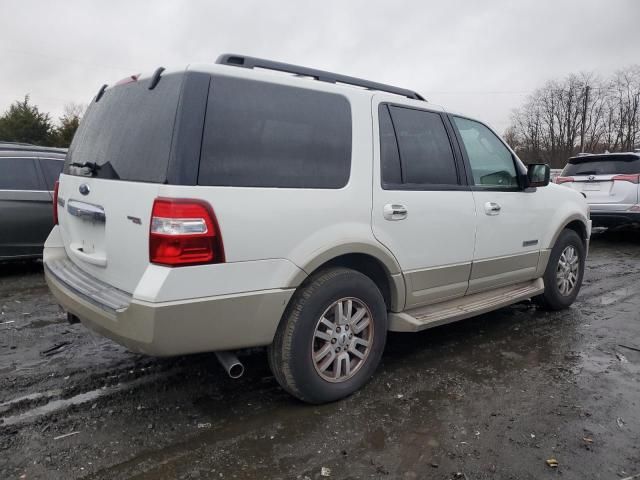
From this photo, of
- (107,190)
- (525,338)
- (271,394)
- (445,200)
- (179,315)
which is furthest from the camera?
(525,338)

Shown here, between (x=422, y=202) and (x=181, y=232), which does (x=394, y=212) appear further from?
(x=181, y=232)

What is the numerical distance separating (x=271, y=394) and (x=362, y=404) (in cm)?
59

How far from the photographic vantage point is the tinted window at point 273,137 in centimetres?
255

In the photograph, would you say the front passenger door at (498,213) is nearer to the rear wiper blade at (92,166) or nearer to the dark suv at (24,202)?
the rear wiper blade at (92,166)

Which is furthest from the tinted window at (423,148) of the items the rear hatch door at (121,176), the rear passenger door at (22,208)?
the rear passenger door at (22,208)

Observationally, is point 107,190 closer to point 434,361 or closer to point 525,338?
point 434,361

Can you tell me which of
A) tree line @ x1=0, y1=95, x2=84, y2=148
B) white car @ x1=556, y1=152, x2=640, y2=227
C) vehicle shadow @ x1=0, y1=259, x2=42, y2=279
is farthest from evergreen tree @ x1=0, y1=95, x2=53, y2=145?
white car @ x1=556, y1=152, x2=640, y2=227

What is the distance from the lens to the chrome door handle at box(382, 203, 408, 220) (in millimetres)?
3189

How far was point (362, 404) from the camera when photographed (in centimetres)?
312

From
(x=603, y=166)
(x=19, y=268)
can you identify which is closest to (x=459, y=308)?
(x=19, y=268)

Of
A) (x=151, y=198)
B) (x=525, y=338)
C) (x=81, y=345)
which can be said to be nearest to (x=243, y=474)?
(x=151, y=198)

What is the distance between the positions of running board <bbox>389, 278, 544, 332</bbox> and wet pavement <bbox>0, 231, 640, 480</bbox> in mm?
372

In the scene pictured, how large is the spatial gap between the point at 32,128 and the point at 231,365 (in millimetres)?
37884

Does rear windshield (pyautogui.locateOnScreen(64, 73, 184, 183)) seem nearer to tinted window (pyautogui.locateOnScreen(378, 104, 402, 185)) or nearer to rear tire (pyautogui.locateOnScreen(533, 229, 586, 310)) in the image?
tinted window (pyautogui.locateOnScreen(378, 104, 402, 185))
